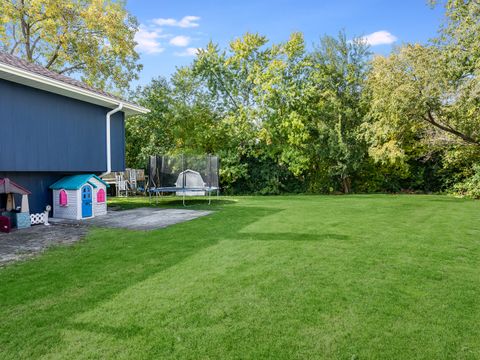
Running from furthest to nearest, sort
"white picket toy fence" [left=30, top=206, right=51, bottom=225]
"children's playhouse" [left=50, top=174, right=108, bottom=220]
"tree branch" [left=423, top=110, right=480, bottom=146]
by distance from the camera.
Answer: "tree branch" [left=423, top=110, right=480, bottom=146], "children's playhouse" [left=50, top=174, right=108, bottom=220], "white picket toy fence" [left=30, top=206, right=51, bottom=225]

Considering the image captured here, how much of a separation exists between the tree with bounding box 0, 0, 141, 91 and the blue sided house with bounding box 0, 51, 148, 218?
8.66 metres

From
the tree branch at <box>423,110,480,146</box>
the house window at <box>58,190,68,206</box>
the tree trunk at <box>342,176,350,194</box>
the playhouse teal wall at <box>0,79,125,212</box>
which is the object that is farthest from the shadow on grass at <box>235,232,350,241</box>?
the tree trunk at <box>342,176,350,194</box>

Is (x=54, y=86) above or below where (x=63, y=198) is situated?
above

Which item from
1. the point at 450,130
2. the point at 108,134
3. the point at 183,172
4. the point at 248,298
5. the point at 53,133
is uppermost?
the point at 450,130

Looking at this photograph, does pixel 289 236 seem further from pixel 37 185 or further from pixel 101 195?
pixel 37 185

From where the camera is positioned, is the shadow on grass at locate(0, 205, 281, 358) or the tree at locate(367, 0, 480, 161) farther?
the tree at locate(367, 0, 480, 161)

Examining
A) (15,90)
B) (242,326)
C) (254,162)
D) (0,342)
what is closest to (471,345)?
(242,326)

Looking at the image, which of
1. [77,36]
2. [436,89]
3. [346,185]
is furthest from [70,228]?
[346,185]

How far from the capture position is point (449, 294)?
3721 millimetres

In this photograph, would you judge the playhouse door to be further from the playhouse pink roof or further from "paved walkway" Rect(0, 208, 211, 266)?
the playhouse pink roof

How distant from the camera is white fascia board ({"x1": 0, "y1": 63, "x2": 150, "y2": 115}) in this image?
756cm

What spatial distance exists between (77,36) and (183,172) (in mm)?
10187

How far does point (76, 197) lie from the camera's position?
943 centimetres

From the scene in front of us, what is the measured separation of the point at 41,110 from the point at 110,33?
1067 centimetres
